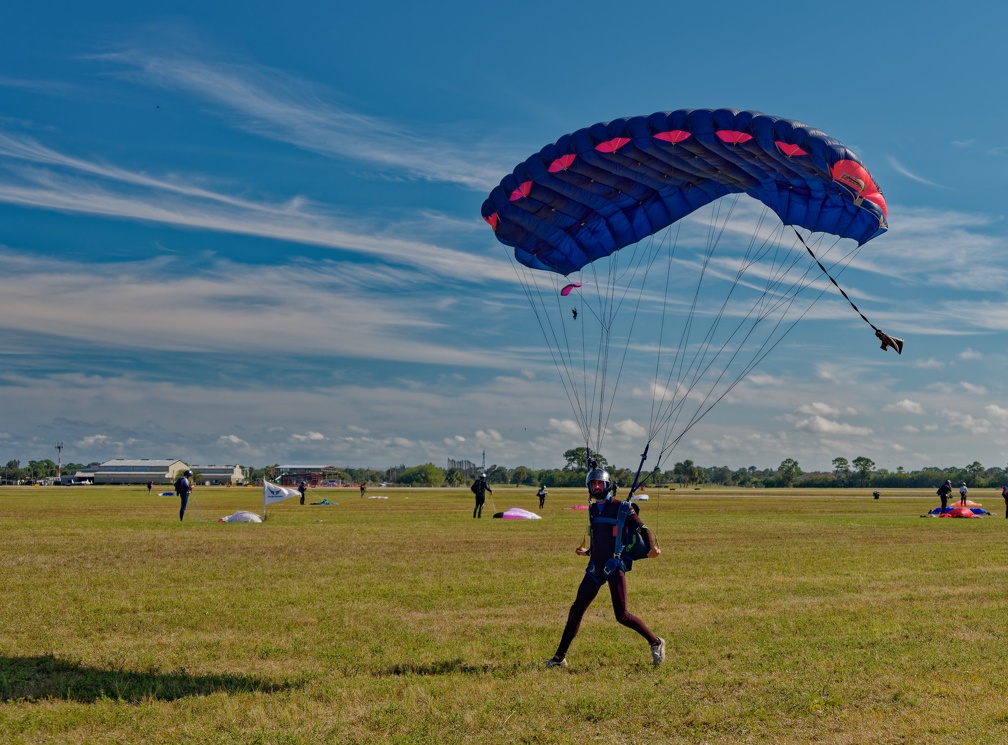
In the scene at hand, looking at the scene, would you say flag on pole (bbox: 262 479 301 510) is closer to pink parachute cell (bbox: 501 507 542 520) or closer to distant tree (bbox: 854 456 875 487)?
pink parachute cell (bbox: 501 507 542 520)

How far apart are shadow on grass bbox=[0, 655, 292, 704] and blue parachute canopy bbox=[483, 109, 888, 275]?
929 cm

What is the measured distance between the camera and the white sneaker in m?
9.61

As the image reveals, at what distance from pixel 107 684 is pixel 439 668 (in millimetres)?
3451

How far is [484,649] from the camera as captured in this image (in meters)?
10.5

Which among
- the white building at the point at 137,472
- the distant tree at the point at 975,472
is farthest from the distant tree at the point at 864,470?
the white building at the point at 137,472

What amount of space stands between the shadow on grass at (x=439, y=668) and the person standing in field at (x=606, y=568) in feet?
2.75

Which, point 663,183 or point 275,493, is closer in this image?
point 663,183

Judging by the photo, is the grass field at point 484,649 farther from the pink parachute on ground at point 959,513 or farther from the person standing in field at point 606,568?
the pink parachute on ground at point 959,513

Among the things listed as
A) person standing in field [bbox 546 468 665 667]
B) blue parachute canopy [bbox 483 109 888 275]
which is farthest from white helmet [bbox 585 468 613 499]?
blue parachute canopy [bbox 483 109 888 275]

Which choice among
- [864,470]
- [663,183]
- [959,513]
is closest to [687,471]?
[864,470]

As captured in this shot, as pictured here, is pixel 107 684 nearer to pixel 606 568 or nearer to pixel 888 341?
pixel 606 568

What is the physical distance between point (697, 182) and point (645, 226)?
52.6 inches

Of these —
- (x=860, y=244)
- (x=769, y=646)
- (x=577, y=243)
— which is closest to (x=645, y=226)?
(x=577, y=243)

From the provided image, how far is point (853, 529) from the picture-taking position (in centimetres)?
3055
